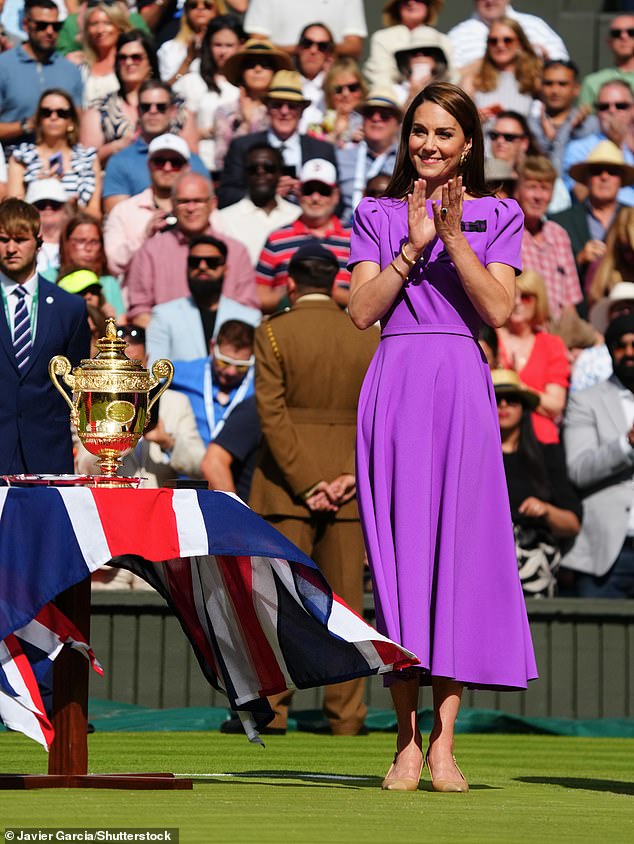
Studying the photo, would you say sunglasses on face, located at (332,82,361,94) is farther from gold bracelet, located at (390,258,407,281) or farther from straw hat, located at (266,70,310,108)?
gold bracelet, located at (390,258,407,281)

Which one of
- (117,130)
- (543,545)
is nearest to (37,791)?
(543,545)

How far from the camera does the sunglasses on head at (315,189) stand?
13086mm

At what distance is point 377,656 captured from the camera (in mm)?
5371

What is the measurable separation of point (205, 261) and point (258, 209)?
59.2 inches

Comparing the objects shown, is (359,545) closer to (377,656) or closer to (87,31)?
(377,656)

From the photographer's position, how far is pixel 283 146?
46.6 ft

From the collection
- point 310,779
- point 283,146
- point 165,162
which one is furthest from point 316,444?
point 283,146

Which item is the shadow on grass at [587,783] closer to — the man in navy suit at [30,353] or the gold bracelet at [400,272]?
the gold bracelet at [400,272]

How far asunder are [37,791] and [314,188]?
27.2ft

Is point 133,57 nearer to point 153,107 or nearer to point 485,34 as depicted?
point 153,107

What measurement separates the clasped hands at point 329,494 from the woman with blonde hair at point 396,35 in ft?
23.1

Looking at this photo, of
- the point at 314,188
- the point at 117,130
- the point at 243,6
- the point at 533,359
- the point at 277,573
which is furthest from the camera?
the point at 243,6

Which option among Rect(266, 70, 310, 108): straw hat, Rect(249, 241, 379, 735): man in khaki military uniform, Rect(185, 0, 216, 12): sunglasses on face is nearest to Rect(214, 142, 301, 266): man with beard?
Rect(266, 70, 310, 108): straw hat

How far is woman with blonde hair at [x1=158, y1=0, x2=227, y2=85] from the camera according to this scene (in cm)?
1549
